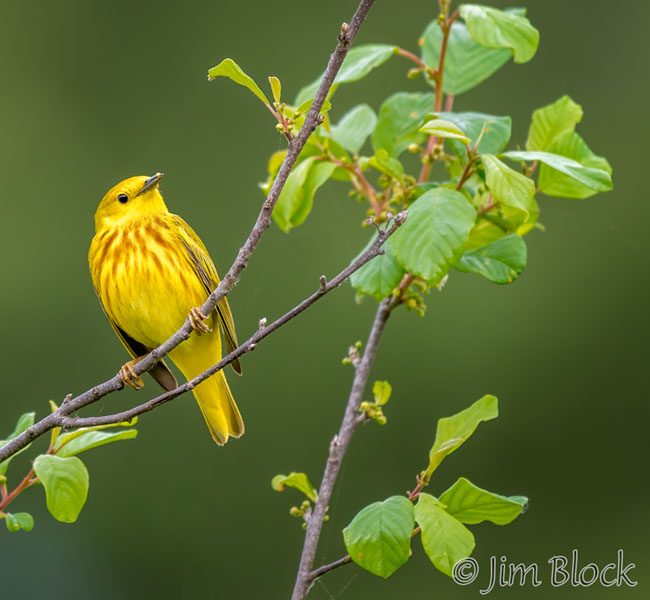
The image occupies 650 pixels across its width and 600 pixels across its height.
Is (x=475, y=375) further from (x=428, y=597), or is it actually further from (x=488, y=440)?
(x=428, y=597)

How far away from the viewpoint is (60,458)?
266 centimetres

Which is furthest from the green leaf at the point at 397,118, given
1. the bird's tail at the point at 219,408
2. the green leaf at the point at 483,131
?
the bird's tail at the point at 219,408

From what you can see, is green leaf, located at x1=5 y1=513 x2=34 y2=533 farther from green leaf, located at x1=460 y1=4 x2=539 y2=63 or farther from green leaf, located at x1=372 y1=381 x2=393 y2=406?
green leaf, located at x1=460 y1=4 x2=539 y2=63

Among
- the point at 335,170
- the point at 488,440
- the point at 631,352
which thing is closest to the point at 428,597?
the point at 488,440

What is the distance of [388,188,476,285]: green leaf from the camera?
109 inches

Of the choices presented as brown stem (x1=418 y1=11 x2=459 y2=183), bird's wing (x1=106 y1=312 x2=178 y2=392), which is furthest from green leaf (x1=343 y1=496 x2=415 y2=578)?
bird's wing (x1=106 y1=312 x2=178 y2=392)

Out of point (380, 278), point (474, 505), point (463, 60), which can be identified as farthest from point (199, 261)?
point (474, 505)

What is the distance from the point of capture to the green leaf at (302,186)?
326 cm

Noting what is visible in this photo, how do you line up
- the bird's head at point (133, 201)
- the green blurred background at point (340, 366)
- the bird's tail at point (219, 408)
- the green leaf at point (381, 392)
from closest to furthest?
the green leaf at point (381, 392)
the bird's head at point (133, 201)
the bird's tail at point (219, 408)
the green blurred background at point (340, 366)

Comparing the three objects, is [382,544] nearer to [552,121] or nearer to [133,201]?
[552,121]

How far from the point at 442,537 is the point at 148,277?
1929mm

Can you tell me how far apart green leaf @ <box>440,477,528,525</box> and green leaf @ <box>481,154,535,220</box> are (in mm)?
697

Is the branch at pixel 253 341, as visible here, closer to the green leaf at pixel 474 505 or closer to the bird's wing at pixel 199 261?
the green leaf at pixel 474 505

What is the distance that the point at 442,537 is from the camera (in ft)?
8.07
